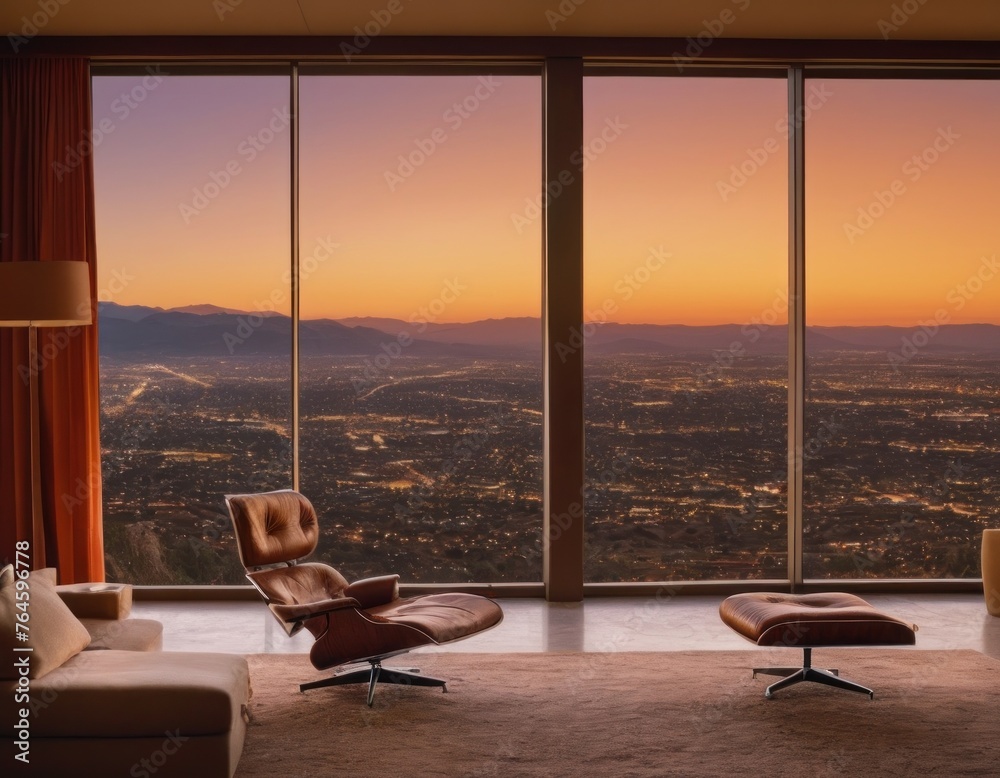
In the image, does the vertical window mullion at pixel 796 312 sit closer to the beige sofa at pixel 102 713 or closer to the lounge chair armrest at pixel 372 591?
the lounge chair armrest at pixel 372 591

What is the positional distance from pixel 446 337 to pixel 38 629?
3890mm

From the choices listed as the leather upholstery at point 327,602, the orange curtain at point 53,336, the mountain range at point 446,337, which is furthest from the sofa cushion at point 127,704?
the mountain range at point 446,337

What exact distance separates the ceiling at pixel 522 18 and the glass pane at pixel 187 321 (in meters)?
0.66

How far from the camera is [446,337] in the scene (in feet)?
21.2

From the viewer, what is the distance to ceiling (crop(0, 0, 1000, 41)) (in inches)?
196

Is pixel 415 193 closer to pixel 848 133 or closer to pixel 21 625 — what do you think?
pixel 848 133

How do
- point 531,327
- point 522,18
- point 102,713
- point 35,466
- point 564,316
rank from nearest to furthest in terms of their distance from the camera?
point 102,713 → point 35,466 → point 522,18 → point 564,316 → point 531,327

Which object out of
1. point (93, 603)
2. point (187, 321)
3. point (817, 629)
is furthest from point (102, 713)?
point (187, 321)

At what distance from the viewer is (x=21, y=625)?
2.82 m

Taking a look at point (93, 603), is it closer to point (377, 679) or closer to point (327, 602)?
point (327, 602)

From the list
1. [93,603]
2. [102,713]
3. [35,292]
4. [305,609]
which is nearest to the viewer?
[102,713]

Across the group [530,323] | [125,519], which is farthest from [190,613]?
[530,323]

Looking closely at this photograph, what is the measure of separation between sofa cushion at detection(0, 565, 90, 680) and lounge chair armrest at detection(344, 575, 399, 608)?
1231 millimetres

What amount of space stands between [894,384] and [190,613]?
4744 millimetres
